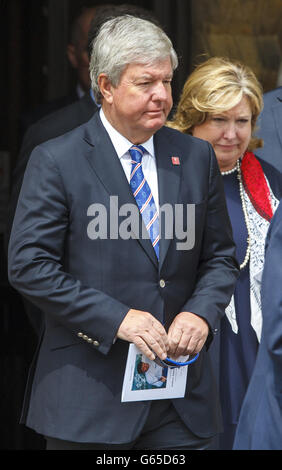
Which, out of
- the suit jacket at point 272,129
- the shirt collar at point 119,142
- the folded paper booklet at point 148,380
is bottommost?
the folded paper booklet at point 148,380

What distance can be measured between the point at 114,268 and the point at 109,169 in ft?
1.08

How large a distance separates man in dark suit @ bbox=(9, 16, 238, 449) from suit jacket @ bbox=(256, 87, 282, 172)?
128 centimetres

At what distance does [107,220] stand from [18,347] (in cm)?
284

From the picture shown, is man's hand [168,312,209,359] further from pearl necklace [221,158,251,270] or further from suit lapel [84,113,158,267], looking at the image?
pearl necklace [221,158,251,270]

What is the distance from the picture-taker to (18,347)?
584 centimetres

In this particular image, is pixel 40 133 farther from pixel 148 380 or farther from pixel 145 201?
pixel 148 380

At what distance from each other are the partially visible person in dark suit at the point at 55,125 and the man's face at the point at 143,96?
103 cm

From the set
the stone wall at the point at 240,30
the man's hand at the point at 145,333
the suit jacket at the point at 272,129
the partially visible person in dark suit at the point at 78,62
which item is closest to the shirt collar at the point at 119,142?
the man's hand at the point at 145,333

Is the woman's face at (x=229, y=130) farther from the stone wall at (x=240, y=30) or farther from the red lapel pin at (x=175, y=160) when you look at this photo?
the stone wall at (x=240, y=30)

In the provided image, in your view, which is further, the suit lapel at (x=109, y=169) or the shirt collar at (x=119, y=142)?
the shirt collar at (x=119, y=142)

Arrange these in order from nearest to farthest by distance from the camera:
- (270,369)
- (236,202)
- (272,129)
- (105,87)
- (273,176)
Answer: (270,369), (105,87), (236,202), (273,176), (272,129)

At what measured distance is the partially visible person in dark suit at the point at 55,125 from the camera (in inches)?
170

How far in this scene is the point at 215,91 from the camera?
13.5 feet

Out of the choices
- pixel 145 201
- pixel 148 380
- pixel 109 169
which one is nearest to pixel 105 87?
pixel 109 169
